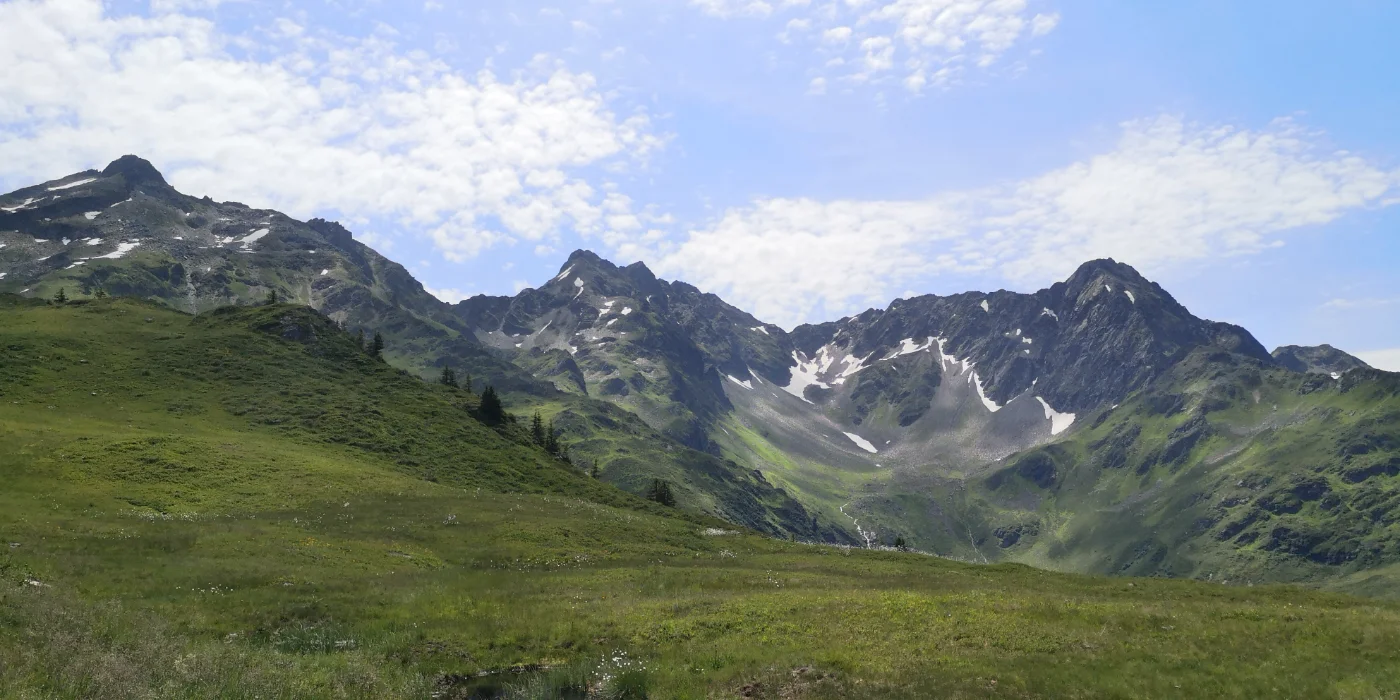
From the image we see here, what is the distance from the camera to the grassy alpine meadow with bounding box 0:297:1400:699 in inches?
1164

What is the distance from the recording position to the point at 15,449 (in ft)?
214

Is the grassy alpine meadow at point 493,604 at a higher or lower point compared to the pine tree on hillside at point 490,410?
lower

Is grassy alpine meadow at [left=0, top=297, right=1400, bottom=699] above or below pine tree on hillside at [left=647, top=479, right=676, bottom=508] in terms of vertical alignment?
above

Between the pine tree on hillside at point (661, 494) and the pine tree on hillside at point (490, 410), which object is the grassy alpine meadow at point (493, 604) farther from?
the pine tree on hillside at point (661, 494)

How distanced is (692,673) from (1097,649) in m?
18.5

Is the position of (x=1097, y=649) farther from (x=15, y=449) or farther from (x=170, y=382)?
(x=170, y=382)

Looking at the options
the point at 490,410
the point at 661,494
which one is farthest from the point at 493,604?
the point at 661,494

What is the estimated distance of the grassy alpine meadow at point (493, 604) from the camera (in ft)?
97.0

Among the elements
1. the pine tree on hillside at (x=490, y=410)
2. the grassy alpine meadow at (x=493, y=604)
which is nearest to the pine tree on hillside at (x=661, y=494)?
the pine tree on hillside at (x=490, y=410)

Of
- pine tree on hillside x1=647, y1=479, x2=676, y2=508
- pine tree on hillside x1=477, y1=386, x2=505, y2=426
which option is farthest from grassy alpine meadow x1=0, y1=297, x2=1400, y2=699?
pine tree on hillside x1=647, y1=479, x2=676, y2=508

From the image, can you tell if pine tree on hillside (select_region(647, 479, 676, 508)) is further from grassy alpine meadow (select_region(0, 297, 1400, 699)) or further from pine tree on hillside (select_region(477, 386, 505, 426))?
grassy alpine meadow (select_region(0, 297, 1400, 699))

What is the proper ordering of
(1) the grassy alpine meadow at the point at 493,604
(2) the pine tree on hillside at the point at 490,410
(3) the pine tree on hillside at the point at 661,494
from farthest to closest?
(3) the pine tree on hillside at the point at 661,494, (2) the pine tree on hillside at the point at 490,410, (1) the grassy alpine meadow at the point at 493,604

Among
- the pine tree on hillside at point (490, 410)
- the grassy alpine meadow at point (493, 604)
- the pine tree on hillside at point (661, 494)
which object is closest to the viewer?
the grassy alpine meadow at point (493, 604)

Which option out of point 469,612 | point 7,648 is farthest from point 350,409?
point 7,648
